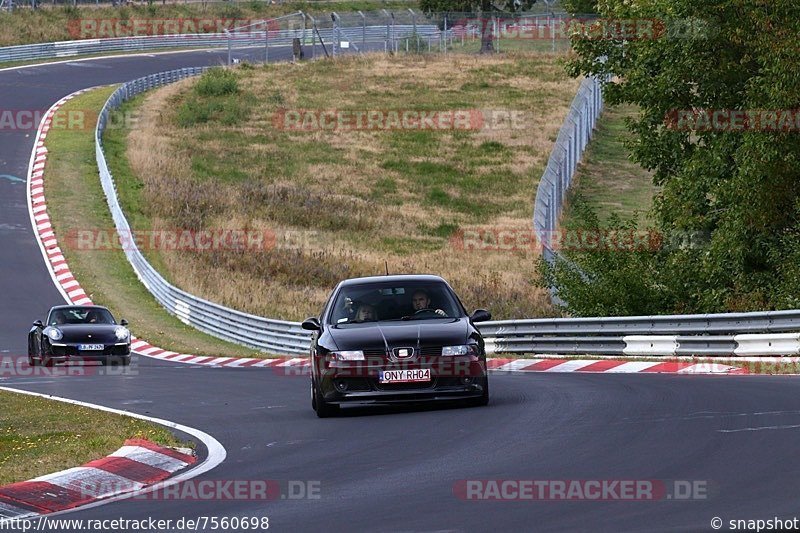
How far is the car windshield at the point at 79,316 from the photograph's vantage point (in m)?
26.4

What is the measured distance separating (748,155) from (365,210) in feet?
98.7

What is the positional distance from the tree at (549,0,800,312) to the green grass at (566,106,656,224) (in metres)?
19.0

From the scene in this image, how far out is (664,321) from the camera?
21.0 m

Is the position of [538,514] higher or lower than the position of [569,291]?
higher

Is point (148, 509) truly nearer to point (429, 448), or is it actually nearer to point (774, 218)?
point (429, 448)

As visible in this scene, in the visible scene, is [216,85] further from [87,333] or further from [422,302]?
[422,302]

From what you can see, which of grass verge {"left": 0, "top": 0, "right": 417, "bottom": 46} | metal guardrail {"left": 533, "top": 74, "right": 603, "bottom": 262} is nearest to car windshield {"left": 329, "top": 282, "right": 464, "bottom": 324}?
metal guardrail {"left": 533, "top": 74, "right": 603, "bottom": 262}

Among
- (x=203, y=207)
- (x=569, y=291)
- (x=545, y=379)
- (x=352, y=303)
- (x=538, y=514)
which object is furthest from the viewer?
(x=203, y=207)

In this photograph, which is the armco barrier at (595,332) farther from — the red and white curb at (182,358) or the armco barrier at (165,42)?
the armco barrier at (165,42)

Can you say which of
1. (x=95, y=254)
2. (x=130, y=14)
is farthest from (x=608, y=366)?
(x=130, y=14)

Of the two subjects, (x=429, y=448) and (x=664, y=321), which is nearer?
(x=429, y=448)

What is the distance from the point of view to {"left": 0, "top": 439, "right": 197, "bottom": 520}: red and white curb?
9133mm

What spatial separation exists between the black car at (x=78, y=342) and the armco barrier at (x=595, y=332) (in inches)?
174

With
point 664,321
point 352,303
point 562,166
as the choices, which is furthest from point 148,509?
point 562,166
